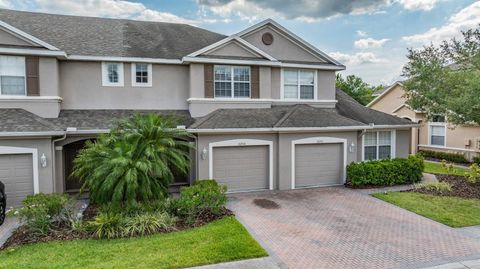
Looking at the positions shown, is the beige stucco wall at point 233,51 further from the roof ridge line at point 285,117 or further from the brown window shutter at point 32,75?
the brown window shutter at point 32,75

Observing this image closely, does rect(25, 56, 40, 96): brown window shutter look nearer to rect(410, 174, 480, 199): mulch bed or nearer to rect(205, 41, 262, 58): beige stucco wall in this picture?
rect(205, 41, 262, 58): beige stucco wall

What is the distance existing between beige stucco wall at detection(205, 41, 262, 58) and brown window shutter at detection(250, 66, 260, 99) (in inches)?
27.5

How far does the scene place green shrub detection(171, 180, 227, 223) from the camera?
9500 millimetres

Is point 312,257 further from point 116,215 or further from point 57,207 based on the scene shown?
point 57,207

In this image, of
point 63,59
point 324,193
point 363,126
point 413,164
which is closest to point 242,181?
point 324,193

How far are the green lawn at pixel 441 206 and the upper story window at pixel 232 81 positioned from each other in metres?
7.92

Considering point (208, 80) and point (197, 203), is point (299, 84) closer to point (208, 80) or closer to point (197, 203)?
point (208, 80)

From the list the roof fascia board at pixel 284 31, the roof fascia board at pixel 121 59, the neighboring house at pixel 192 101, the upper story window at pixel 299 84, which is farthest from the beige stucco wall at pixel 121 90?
the upper story window at pixel 299 84

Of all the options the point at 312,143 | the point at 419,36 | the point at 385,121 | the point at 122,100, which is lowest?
the point at 312,143

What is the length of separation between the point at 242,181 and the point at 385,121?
8767mm

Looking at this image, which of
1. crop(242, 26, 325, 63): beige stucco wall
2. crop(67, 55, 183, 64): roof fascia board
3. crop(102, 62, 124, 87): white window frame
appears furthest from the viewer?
crop(242, 26, 325, 63): beige stucco wall

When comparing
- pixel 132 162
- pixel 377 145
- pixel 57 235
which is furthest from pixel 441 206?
pixel 57 235

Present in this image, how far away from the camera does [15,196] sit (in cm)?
1099

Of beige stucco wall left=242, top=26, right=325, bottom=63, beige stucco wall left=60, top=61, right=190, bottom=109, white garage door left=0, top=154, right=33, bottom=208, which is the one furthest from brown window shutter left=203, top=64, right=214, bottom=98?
white garage door left=0, top=154, right=33, bottom=208
